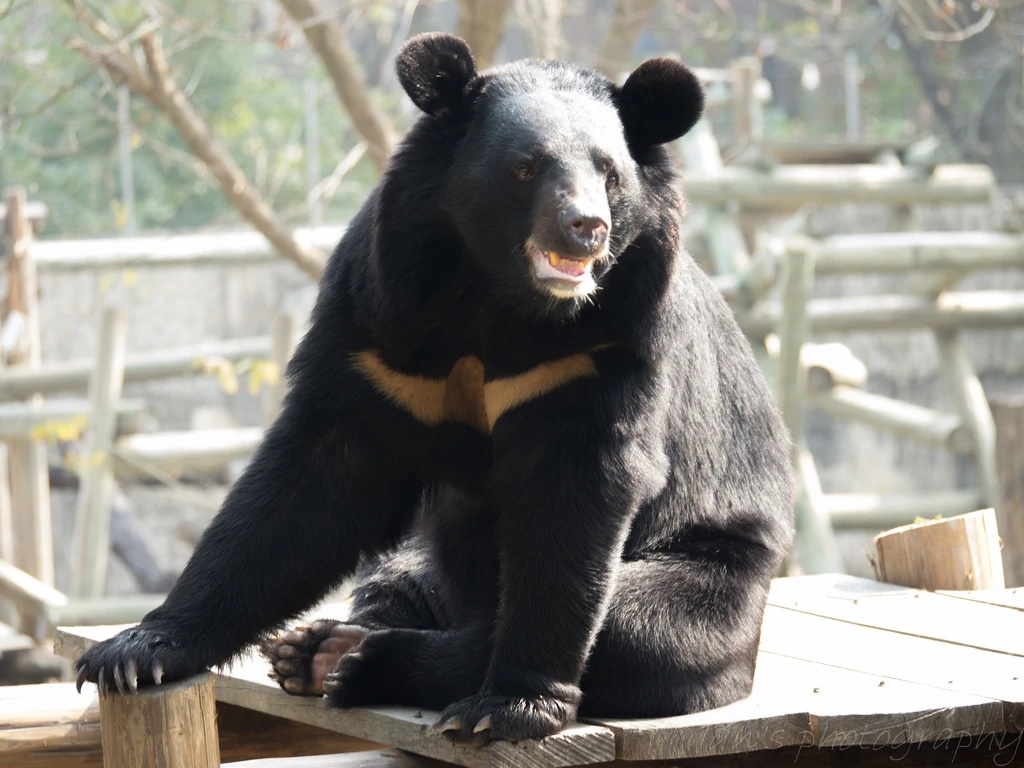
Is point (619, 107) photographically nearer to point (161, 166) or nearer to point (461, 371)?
point (461, 371)

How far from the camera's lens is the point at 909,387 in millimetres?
12141

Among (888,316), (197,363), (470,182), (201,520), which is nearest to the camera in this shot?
(470,182)

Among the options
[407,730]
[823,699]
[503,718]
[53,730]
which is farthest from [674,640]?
[53,730]

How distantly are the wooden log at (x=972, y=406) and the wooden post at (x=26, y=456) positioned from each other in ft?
15.5

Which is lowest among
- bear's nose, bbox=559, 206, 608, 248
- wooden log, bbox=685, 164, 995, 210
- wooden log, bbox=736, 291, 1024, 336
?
bear's nose, bbox=559, 206, 608, 248

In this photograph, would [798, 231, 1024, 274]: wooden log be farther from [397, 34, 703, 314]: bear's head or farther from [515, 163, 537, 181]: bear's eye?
[515, 163, 537, 181]: bear's eye

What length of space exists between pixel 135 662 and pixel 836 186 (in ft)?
20.8

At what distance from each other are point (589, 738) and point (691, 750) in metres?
0.20

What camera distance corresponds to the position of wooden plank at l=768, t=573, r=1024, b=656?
341 centimetres

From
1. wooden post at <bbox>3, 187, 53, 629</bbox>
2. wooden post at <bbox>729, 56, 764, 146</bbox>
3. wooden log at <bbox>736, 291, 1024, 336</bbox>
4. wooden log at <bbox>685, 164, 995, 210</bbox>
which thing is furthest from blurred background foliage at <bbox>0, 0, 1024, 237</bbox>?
wooden log at <bbox>736, 291, 1024, 336</bbox>

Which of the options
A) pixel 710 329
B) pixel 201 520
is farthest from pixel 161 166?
pixel 710 329

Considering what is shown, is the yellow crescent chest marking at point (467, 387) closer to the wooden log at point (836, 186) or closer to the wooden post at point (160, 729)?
the wooden post at point (160, 729)

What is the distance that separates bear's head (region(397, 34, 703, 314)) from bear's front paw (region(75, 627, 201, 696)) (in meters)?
0.95

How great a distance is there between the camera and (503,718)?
102 inches
